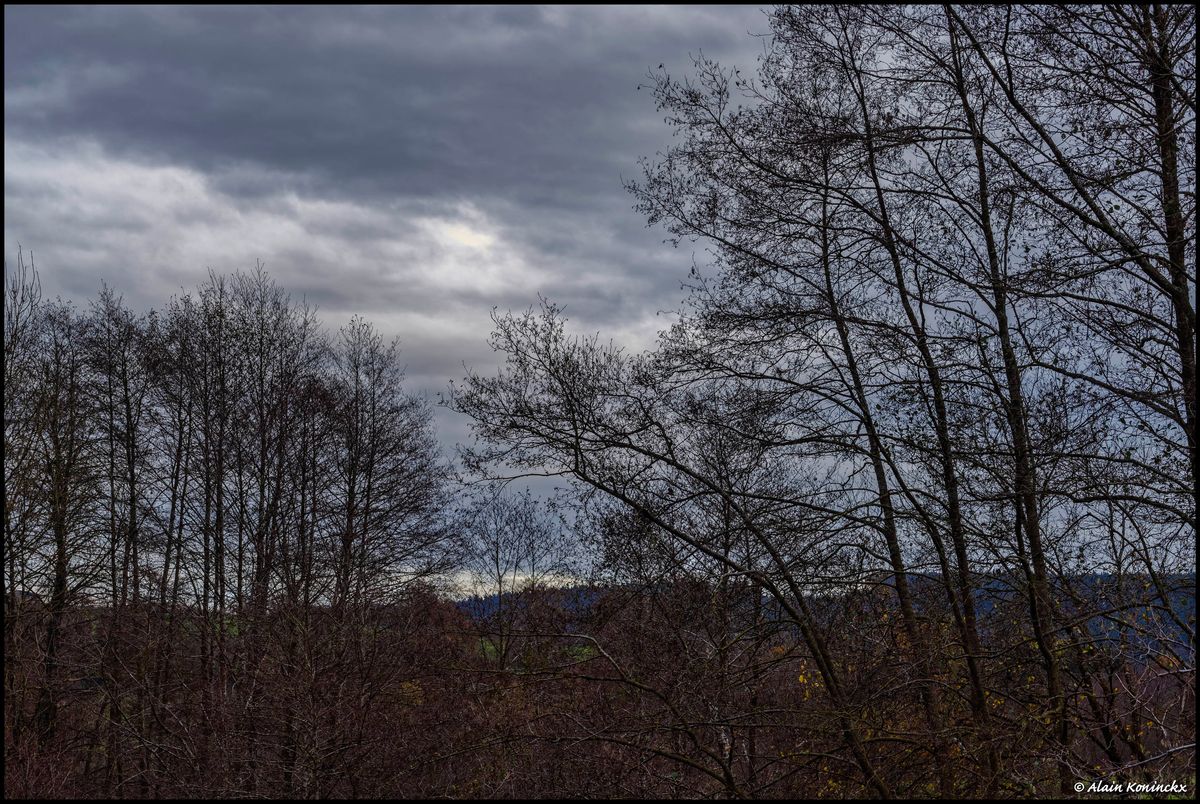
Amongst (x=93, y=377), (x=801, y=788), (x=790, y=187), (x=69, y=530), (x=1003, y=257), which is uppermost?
(x=93, y=377)

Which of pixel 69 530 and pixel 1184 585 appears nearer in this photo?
pixel 1184 585

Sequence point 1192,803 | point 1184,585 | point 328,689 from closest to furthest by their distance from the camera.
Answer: point 1192,803, point 1184,585, point 328,689

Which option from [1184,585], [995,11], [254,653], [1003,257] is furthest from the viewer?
[254,653]

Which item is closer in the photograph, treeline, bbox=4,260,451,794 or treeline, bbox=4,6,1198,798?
treeline, bbox=4,6,1198,798

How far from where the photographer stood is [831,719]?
8.73 metres

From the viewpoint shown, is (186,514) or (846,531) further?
(186,514)

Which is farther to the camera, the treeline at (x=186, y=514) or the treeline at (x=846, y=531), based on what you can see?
the treeline at (x=186, y=514)

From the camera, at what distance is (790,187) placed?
32.1 ft

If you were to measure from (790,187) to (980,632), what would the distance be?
482cm

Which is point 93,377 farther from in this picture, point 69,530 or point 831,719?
point 831,719

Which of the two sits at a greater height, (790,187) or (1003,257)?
(790,187)

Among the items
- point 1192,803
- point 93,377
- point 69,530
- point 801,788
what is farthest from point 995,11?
point 93,377

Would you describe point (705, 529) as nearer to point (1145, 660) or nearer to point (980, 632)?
point (980, 632)

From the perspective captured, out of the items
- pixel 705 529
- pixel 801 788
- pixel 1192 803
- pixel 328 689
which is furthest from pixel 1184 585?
pixel 328 689
